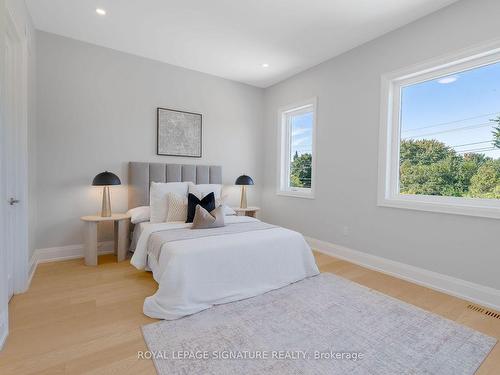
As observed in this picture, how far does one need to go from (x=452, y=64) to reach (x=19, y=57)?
4.19 m

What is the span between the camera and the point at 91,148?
11.5ft

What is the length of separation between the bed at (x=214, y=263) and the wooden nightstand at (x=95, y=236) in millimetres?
356

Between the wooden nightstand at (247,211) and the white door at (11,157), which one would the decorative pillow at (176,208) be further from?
the white door at (11,157)

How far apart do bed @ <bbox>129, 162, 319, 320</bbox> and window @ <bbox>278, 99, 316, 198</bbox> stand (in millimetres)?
1565

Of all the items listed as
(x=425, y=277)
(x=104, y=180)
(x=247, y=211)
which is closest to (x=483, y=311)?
(x=425, y=277)

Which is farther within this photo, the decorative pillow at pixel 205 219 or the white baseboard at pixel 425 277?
the decorative pillow at pixel 205 219

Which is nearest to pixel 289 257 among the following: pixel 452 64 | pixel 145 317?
pixel 145 317

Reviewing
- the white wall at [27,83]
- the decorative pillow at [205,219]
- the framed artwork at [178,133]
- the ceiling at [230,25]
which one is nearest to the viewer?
the white wall at [27,83]

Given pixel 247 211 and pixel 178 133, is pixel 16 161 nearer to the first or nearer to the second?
pixel 178 133

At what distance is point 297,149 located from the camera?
4.62 meters

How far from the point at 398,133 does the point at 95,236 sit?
3885 mm

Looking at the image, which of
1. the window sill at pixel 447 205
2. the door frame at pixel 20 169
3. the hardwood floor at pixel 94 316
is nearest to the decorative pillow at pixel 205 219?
the hardwood floor at pixel 94 316

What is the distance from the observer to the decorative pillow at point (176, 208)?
3208mm

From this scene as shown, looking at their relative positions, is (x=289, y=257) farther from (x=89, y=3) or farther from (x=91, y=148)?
(x=89, y=3)
